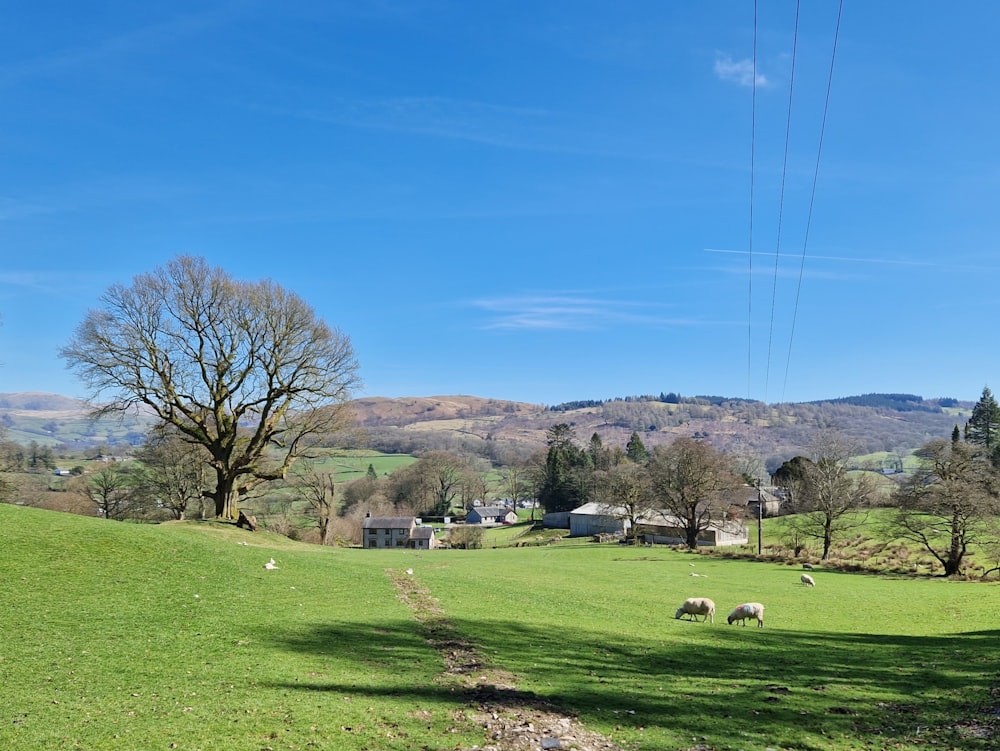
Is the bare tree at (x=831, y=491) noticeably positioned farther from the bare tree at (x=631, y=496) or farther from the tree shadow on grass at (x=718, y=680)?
the tree shadow on grass at (x=718, y=680)

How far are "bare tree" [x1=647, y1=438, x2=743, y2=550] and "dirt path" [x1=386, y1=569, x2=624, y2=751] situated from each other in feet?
193

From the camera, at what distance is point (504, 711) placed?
42.0 ft

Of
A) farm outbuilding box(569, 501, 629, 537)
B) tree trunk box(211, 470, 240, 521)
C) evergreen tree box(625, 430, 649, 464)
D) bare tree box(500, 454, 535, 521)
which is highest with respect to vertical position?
evergreen tree box(625, 430, 649, 464)

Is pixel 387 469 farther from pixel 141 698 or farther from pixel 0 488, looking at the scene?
pixel 141 698

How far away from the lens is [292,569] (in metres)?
29.4

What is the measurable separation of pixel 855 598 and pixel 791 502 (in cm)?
6735

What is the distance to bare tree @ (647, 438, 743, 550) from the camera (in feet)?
239

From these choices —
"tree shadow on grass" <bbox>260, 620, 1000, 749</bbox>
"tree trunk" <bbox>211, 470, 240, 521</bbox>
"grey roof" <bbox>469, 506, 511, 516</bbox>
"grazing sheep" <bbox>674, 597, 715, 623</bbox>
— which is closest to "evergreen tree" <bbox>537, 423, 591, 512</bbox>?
"grey roof" <bbox>469, 506, 511, 516</bbox>

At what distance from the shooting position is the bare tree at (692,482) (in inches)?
2864

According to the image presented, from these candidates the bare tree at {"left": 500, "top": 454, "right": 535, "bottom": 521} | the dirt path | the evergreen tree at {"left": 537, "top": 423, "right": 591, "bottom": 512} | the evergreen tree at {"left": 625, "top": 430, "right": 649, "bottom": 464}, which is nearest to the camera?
the dirt path

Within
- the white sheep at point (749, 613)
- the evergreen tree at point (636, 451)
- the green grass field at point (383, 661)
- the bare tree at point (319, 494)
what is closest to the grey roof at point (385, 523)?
the bare tree at point (319, 494)

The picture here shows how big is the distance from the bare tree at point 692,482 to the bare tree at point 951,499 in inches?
753

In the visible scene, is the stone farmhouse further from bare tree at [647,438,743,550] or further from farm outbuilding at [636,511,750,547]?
bare tree at [647,438,743,550]

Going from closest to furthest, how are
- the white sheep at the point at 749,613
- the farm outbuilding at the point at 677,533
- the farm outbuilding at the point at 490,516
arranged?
the white sheep at the point at 749,613
the farm outbuilding at the point at 677,533
the farm outbuilding at the point at 490,516
